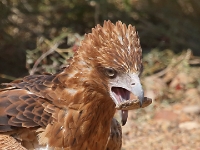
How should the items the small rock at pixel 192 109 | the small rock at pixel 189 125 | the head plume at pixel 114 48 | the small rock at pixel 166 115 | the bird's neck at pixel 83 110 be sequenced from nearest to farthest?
1. the head plume at pixel 114 48
2. the bird's neck at pixel 83 110
3. the small rock at pixel 189 125
4. the small rock at pixel 166 115
5. the small rock at pixel 192 109

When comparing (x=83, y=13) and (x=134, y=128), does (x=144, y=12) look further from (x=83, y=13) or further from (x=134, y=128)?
(x=134, y=128)

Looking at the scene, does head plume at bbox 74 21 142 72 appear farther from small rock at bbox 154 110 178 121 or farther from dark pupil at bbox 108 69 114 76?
small rock at bbox 154 110 178 121

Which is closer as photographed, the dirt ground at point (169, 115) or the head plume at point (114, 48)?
the head plume at point (114, 48)

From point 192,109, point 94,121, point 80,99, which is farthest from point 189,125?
point 80,99

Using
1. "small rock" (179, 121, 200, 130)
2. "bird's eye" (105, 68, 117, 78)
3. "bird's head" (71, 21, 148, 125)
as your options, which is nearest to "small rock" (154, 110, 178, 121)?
"small rock" (179, 121, 200, 130)

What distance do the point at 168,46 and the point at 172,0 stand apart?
755 mm

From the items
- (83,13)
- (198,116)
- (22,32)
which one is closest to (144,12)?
(83,13)

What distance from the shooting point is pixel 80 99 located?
130 inches

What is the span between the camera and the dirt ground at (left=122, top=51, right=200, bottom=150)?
17.9 ft

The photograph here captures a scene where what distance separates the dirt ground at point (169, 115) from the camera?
5.44 metres

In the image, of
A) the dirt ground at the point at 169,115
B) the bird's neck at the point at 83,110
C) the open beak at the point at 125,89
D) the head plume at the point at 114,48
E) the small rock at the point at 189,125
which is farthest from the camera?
the small rock at the point at 189,125

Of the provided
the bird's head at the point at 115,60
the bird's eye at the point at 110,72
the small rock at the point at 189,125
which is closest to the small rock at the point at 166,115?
the small rock at the point at 189,125

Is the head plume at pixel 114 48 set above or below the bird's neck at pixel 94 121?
above

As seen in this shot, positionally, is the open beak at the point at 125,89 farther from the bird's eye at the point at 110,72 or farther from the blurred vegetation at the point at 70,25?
the blurred vegetation at the point at 70,25
